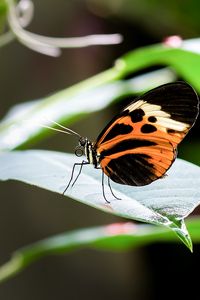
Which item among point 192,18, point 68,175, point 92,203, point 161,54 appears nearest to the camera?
point 92,203

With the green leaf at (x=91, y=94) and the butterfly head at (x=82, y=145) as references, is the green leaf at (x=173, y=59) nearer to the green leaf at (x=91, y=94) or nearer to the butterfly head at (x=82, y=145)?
the green leaf at (x=91, y=94)

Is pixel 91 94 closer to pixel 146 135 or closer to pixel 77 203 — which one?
pixel 146 135

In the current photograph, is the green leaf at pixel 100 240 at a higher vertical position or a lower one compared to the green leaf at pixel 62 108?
lower

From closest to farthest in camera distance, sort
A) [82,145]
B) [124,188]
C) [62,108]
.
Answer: [124,188]
[82,145]
[62,108]

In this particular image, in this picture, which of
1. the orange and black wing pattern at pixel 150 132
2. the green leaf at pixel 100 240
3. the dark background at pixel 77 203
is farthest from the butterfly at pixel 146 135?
the dark background at pixel 77 203

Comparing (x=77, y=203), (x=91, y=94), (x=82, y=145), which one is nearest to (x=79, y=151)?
(x=82, y=145)

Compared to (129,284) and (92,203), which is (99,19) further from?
(92,203)

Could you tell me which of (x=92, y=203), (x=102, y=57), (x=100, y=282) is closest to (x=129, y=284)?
(x=100, y=282)

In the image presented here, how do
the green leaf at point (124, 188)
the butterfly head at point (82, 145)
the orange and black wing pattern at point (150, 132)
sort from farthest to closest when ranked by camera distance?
the butterfly head at point (82, 145)
the orange and black wing pattern at point (150, 132)
the green leaf at point (124, 188)
